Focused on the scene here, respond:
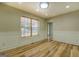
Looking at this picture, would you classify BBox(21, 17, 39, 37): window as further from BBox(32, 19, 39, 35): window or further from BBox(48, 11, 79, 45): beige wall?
BBox(48, 11, 79, 45): beige wall

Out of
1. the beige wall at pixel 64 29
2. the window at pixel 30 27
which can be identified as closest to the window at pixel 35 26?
the window at pixel 30 27

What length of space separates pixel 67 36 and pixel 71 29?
0.15 meters

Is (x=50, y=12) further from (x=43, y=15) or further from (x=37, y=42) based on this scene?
(x=37, y=42)

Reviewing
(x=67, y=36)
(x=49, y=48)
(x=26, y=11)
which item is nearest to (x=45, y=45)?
(x=49, y=48)

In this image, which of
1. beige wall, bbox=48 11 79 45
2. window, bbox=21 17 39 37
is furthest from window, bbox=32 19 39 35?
beige wall, bbox=48 11 79 45

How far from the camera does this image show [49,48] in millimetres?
1352

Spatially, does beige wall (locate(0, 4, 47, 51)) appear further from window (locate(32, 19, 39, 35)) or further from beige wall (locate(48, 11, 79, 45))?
beige wall (locate(48, 11, 79, 45))

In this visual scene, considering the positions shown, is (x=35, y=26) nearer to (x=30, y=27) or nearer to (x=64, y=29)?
(x=30, y=27)

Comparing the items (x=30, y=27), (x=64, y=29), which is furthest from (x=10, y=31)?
(x=64, y=29)

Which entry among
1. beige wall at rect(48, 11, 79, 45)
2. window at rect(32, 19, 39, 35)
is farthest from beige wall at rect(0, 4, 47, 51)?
beige wall at rect(48, 11, 79, 45)

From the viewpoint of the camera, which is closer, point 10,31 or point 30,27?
point 30,27

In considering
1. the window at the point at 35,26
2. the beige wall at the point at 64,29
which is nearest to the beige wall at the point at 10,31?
the window at the point at 35,26

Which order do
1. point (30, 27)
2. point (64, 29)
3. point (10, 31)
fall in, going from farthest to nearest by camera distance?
1. point (10, 31)
2. point (64, 29)
3. point (30, 27)

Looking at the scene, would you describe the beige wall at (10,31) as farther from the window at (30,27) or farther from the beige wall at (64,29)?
the beige wall at (64,29)
